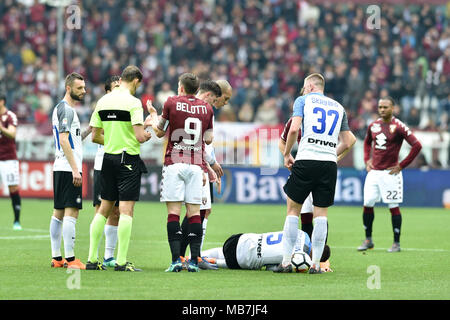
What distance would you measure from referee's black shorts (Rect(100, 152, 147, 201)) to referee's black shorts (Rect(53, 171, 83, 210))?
0.56 metres

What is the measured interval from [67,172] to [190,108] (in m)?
1.80

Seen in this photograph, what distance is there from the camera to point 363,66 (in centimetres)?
3203

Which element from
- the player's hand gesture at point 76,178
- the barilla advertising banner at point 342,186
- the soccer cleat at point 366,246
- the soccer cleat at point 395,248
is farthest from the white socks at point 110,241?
the barilla advertising banner at point 342,186

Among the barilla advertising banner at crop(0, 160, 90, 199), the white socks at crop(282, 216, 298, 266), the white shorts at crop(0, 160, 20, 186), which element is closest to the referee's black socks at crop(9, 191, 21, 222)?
the white shorts at crop(0, 160, 20, 186)

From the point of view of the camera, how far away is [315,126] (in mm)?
10695

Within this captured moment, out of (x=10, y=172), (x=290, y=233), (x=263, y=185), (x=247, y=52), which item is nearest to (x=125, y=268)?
(x=290, y=233)

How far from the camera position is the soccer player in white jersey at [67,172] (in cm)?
1100

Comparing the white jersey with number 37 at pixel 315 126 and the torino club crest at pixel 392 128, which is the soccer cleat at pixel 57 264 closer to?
the white jersey with number 37 at pixel 315 126

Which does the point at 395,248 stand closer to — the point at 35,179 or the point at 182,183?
the point at 182,183

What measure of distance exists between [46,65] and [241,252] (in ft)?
70.4

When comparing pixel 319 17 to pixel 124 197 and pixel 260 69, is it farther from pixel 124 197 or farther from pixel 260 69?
pixel 124 197
